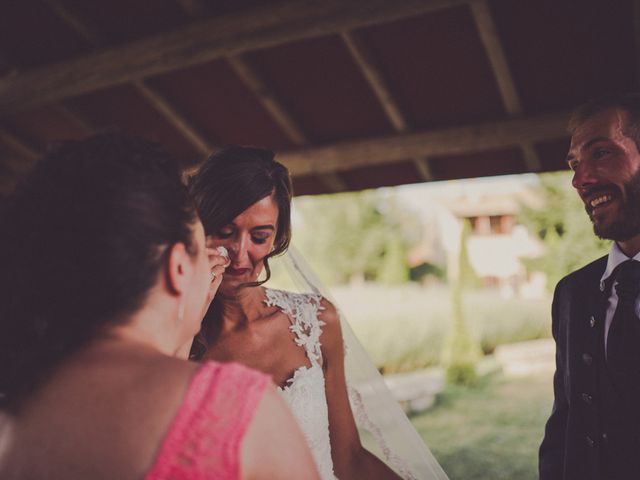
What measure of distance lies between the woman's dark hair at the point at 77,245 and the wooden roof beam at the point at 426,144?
10.7 feet

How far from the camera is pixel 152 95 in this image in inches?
175

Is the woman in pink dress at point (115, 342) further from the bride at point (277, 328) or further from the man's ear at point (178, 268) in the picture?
the bride at point (277, 328)

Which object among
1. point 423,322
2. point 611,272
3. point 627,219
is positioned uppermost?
point 423,322

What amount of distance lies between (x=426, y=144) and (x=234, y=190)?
230 cm

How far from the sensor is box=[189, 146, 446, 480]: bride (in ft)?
7.36

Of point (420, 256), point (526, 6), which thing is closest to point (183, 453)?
point (526, 6)

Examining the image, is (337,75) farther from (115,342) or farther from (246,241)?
(115,342)

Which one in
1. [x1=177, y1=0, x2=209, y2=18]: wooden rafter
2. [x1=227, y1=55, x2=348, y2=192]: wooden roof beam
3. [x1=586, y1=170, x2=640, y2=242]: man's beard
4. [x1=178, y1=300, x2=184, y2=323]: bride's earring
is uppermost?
[x1=177, y1=0, x2=209, y2=18]: wooden rafter

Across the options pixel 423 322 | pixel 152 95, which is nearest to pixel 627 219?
pixel 152 95

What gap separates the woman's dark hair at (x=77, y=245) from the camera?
1.02 m

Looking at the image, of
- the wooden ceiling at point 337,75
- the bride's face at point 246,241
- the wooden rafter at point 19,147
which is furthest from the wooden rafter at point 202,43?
the bride's face at point 246,241

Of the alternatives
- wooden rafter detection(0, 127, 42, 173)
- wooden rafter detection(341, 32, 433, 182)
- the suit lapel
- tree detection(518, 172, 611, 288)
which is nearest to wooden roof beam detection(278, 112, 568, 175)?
wooden rafter detection(341, 32, 433, 182)

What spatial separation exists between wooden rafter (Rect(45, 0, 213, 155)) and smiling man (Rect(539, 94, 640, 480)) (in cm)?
261

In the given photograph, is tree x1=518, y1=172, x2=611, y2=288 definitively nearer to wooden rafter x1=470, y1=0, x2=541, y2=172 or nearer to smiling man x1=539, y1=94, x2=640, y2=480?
wooden rafter x1=470, y1=0, x2=541, y2=172
